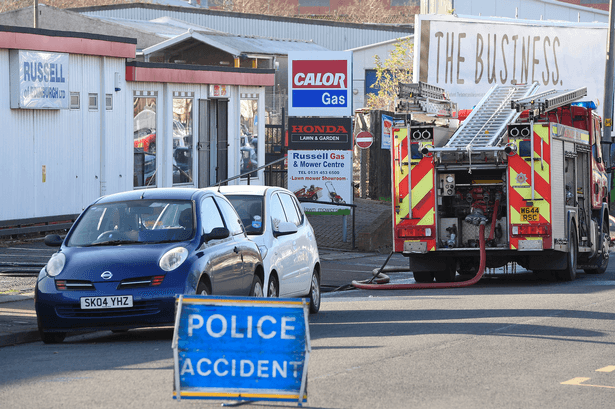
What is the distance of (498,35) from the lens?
2873 cm

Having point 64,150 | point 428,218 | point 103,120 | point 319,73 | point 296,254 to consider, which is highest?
point 319,73

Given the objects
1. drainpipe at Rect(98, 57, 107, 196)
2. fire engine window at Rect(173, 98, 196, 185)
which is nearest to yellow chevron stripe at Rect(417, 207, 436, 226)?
drainpipe at Rect(98, 57, 107, 196)

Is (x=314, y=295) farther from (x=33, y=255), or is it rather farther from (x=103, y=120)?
(x=103, y=120)

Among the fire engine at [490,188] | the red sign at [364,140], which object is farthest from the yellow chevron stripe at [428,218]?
the red sign at [364,140]

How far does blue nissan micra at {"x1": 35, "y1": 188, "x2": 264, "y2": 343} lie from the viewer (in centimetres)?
973

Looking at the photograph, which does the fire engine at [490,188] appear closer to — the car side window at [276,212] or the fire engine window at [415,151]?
the fire engine window at [415,151]

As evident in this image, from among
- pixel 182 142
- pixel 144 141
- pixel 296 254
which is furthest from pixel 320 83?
pixel 296 254

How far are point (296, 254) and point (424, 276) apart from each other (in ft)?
16.5

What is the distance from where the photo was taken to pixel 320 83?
893 inches

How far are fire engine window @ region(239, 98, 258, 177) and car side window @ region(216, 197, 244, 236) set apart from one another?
15.9 meters

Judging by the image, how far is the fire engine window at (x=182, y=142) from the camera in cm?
2481

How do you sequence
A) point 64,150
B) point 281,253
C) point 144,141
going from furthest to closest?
1. point 144,141
2. point 64,150
3. point 281,253

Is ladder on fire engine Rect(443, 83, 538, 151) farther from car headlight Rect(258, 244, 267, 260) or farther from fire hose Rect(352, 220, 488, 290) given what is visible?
car headlight Rect(258, 244, 267, 260)

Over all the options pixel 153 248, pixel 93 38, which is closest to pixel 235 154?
pixel 93 38
